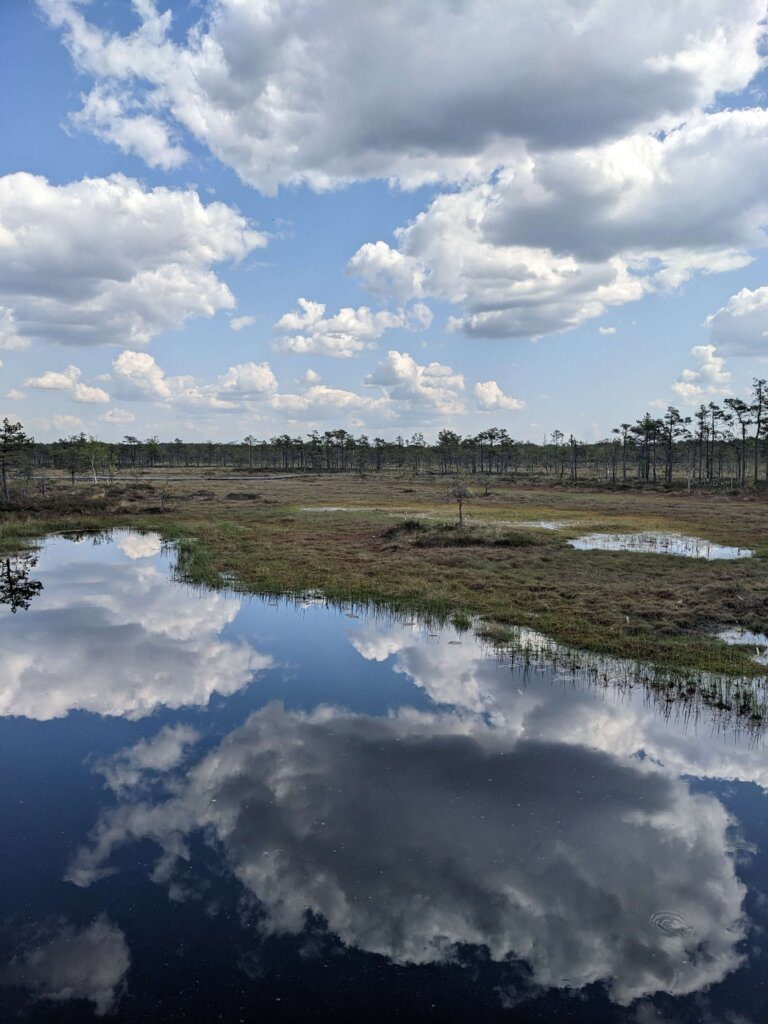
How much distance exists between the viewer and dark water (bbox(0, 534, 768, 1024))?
6102 mm

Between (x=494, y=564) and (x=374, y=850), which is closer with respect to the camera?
(x=374, y=850)

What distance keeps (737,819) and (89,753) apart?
1108cm

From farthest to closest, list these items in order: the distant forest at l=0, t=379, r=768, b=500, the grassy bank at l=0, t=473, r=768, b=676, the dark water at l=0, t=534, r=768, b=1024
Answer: the distant forest at l=0, t=379, r=768, b=500, the grassy bank at l=0, t=473, r=768, b=676, the dark water at l=0, t=534, r=768, b=1024

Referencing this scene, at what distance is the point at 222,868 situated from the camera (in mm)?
7828

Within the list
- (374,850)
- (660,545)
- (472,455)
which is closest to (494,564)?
(660,545)

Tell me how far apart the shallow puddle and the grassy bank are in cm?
133

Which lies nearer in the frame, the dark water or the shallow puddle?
the dark water

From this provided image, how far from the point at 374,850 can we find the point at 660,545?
29.9m

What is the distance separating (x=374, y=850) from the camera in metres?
8.20

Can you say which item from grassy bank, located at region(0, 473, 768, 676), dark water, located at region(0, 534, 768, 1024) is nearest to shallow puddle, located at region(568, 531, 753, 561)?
grassy bank, located at region(0, 473, 768, 676)

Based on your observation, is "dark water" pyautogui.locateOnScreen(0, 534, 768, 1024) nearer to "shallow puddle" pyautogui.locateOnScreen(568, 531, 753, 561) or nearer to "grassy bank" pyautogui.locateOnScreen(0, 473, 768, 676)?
"grassy bank" pyautogui.locateOnScreen(0, 473, 768, 676)

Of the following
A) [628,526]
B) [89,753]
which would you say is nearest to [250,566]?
[89,753]

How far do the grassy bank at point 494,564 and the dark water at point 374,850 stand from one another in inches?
179

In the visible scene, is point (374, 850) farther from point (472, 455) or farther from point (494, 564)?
point (472, 455)
